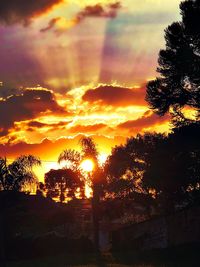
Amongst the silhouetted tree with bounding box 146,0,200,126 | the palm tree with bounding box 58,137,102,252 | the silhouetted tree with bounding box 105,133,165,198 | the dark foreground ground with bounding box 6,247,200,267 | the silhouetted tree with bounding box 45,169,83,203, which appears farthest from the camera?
the silhouetted tree with bounding box 45,169,83,203

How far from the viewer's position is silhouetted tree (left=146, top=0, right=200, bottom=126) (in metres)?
36.8

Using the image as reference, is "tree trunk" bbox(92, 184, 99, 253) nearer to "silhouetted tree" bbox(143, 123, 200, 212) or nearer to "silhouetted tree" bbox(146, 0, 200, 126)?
"silhouetted tree" bbox(143, 123, 200, 212)

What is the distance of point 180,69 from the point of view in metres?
37.2

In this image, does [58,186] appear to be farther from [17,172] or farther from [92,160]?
[17,172]

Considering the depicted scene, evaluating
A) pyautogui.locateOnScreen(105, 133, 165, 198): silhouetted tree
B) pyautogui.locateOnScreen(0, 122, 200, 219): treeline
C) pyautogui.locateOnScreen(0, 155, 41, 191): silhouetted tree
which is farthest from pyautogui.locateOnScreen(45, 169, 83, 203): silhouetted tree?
pyautogui.locateOnScreen(0, 155, 41, 191): silhouetted tree

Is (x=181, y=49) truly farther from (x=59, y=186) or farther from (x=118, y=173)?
(x=59, y=186)

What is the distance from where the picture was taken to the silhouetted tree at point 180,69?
121 feet

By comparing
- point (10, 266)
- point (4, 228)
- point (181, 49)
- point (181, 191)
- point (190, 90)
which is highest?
point (181, 49)

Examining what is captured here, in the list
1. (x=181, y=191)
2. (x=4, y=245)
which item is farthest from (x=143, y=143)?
(x=4, y=245)

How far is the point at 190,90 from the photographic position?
37.3 metres

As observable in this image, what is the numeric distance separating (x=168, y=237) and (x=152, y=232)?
1.83 meters

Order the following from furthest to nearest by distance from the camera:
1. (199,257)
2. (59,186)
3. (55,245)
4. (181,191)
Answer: (59,186) < (181,191) < (55,245) < (199,257)

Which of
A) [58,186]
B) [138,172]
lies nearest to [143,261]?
[138,172]

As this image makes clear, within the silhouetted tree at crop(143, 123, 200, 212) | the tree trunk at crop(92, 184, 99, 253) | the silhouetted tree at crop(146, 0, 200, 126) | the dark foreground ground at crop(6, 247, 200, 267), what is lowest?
the dark foreground ground at crop(6, 247, 200, 267)
